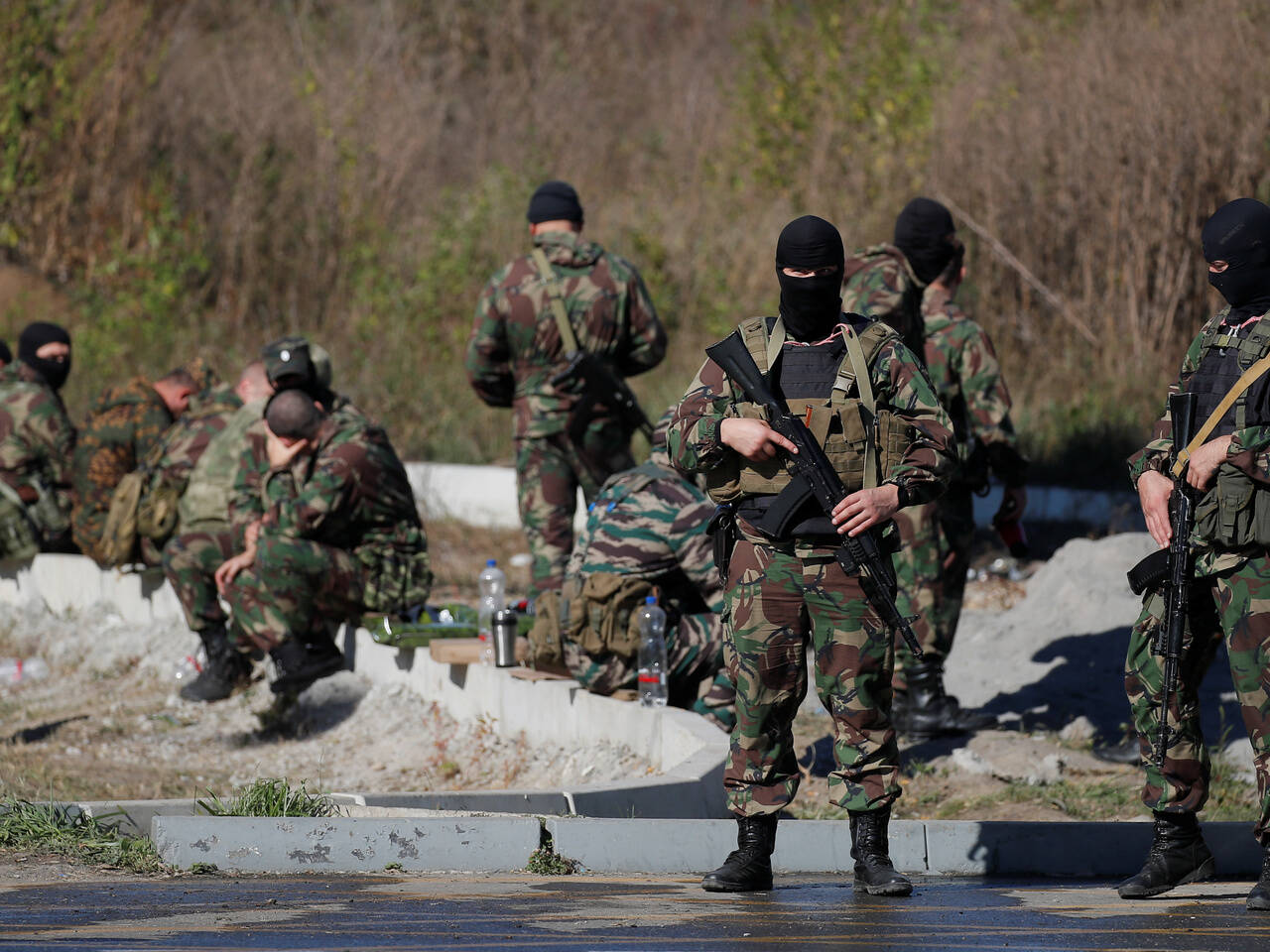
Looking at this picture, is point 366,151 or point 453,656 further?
point 366,151

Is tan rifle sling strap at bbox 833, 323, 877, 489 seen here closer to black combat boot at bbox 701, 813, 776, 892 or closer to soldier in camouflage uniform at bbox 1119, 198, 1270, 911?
soldier in camouflage uniform at bbox 1119, 198, 1270, 911

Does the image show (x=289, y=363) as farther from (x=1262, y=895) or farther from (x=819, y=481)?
(x=1262, y=895)

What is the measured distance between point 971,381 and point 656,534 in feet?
4.97

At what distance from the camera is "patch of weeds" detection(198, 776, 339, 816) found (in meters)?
5.69

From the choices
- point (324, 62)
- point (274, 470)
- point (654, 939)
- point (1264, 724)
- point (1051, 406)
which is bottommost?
point (654, 939)

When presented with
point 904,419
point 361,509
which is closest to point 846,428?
point 904,419

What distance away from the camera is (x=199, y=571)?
32.3 feet

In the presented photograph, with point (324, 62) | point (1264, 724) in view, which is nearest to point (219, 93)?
point (324, 62)

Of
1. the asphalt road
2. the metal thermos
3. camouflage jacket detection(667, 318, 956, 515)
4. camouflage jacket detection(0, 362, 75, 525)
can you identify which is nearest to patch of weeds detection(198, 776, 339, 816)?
the asphalt road

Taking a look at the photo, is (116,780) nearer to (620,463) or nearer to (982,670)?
(620,463)

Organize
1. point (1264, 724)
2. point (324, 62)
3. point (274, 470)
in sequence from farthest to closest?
point (324, 62), point (274, 470), point (1264, 724)

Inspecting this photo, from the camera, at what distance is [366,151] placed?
20844 millimetres

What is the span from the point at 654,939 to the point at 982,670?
524cm

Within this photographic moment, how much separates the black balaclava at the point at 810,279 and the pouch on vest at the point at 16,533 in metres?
Answer: 7.95
